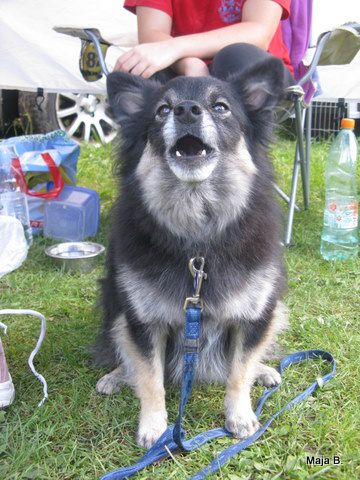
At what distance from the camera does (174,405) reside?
6.93 feet

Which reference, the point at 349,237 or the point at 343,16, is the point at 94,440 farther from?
the point at 343,16

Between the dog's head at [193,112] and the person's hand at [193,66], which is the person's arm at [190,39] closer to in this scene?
the person's hand at [193,66]

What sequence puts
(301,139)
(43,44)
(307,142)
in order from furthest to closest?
(43,44) < (307,142) < (301,139)

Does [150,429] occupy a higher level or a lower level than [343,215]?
lower

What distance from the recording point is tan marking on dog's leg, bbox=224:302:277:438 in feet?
6.27

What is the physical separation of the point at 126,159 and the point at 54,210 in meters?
1.81

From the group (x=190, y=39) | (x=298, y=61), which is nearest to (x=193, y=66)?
(x=190, y=39)

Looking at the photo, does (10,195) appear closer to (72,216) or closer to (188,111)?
(72,216)

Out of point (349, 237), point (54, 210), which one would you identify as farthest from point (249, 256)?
point (54, 210)

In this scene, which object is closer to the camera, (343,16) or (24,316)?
(24,316)

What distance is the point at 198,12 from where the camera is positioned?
114 inches

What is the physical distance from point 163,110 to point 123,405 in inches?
42.1

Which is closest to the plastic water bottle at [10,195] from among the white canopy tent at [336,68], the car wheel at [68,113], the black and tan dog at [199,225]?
the black and tan dog at [199,225]

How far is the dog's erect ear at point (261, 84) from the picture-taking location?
6.33 feet
